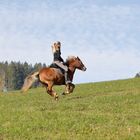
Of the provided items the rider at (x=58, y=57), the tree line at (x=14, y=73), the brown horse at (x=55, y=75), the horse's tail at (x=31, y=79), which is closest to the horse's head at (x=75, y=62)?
the brown horse at (x=55, y=75)

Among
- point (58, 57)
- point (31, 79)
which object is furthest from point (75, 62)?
point (31, 79)

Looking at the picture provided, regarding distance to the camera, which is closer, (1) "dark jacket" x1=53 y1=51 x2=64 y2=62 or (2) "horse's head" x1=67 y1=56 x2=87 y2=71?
(1) "dark jacket" x1=53 y1=51 x2=64 y2=62

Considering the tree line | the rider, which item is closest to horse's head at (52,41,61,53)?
the rider

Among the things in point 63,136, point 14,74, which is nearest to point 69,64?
point 63,136

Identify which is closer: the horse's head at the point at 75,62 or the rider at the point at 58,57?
the rider at the point at 58,57

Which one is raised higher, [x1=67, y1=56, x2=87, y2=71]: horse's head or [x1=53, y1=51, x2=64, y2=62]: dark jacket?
[x1=53, y1=51, x2=64, y2=62]: dark jacket

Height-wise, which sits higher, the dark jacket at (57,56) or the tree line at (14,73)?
the tree line at (14,73)

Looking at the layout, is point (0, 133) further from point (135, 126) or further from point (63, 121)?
point (135, 126)

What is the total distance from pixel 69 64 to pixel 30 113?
1175 cm

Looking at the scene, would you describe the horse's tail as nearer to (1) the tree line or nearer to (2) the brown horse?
(2) the brown horse

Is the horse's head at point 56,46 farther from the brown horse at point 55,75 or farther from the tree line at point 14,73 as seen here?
the tree line at point 14,73

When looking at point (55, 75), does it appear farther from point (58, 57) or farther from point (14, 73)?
point (14, 73)

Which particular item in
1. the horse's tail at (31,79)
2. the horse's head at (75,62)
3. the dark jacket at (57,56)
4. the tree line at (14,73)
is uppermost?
the tree line at (14,73)

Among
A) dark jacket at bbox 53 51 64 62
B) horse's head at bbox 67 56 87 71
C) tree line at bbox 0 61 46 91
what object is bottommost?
horse's head at bbox 67 56 87 71
